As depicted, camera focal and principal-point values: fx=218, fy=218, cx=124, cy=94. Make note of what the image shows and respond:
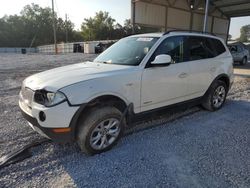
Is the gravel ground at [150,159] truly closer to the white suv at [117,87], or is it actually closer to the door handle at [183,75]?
the white suv at [117,87]

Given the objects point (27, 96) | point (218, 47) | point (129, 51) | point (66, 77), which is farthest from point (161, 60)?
point (218, 47)

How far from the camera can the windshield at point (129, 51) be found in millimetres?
3711

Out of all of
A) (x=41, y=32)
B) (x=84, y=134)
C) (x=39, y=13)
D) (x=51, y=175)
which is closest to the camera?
(x=51, y=175)

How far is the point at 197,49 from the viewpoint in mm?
4539

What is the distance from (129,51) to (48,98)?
1782 mm

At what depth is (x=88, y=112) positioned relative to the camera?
3.06 metres

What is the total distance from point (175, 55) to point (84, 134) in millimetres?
2236

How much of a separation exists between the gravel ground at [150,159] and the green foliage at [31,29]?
67.7m

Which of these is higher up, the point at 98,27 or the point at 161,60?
the point at 98,27

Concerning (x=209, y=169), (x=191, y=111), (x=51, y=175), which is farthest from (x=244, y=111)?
(x=51, y=175)

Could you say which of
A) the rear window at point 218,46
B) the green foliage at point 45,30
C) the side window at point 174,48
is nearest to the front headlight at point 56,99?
the side window at point 174,48

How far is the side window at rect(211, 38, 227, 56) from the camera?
5.01 m

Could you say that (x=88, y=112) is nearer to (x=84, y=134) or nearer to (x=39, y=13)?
(x=84, y=134)

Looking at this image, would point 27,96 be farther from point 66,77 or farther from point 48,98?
point 66,77
